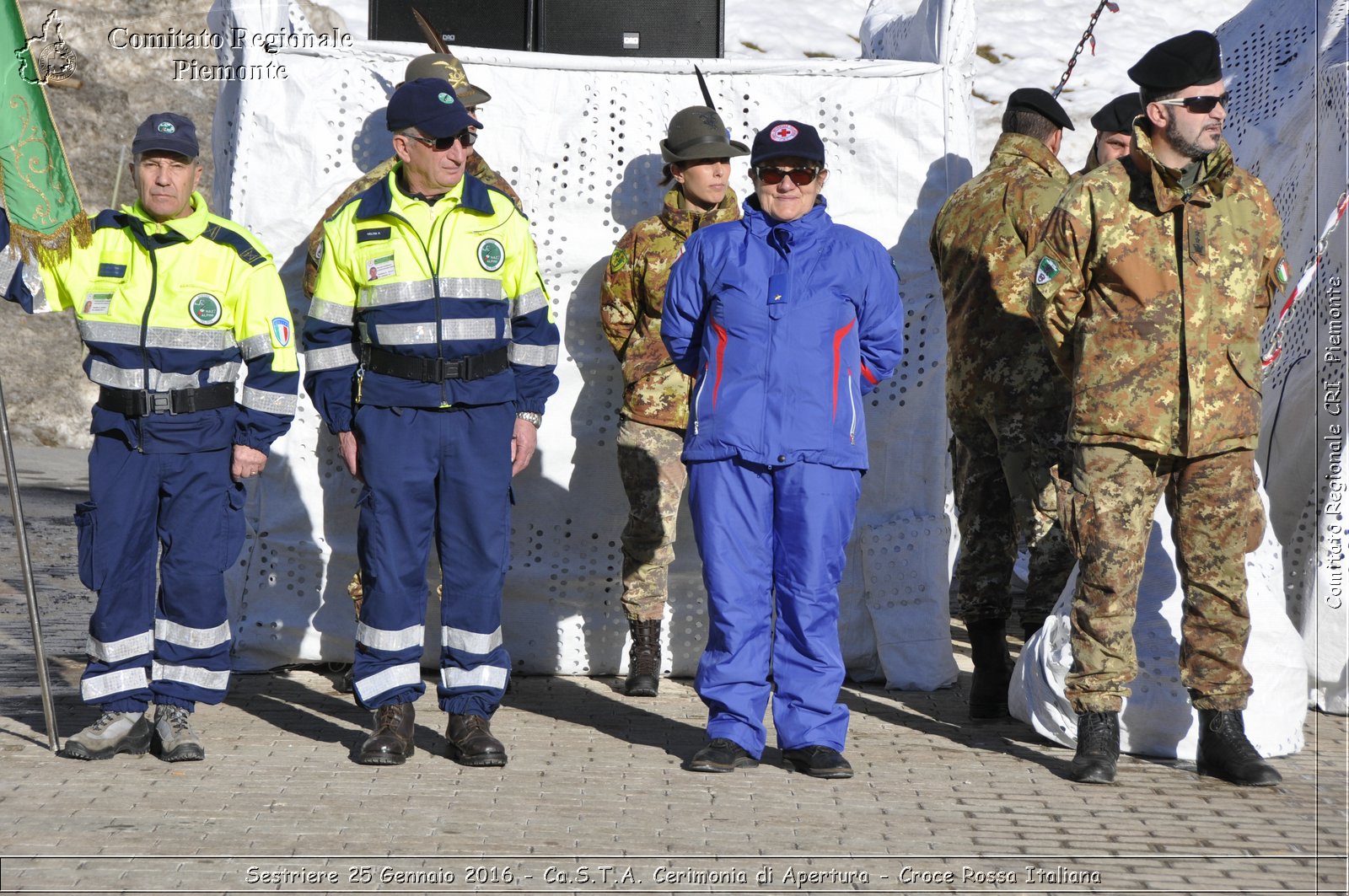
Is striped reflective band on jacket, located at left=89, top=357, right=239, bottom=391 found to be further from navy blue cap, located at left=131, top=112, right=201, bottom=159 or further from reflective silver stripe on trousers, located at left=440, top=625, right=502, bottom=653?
reflective silver stripe on trousers, located at left=440, top=625, right=502, bottom=653

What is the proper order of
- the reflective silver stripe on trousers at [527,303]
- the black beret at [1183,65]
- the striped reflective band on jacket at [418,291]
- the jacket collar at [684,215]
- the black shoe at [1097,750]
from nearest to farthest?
the black beret at [1183,65] < the black shoe at [1097,750] < the striped reflective band on jacket at [418,291] < the reflective silver stripe on trousers at [527,303] < the jacket collar at [684,215]

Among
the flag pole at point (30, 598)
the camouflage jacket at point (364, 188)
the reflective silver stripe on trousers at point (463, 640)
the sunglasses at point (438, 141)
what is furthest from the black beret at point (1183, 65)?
the flag pole at point (30, 598)

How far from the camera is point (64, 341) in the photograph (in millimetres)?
15281

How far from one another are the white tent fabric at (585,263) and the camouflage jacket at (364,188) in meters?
0.29

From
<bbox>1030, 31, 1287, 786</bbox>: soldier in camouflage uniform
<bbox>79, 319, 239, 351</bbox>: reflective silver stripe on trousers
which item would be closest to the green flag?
<bbox>79, 319, 239, 351</bbox>: reflective silver stripe on trousers

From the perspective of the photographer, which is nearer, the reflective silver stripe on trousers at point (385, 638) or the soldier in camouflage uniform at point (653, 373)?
the reflective silver stripe on trousers at point (385, 638)

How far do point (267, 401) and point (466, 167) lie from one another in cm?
155

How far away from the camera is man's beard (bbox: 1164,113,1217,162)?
4.70m

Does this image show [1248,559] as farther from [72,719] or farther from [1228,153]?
[72,719]

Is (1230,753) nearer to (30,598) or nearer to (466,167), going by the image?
(466,167)

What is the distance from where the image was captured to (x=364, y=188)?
19.7ft

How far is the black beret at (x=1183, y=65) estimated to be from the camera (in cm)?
468

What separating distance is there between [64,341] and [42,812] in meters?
12.1

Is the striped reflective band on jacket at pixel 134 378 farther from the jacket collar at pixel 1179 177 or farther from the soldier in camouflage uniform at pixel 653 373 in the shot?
the jacket collar at pixel 1179 177
